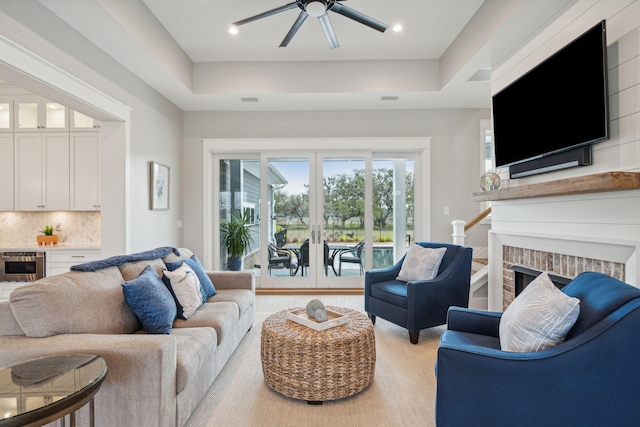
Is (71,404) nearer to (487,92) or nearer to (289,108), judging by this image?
(289,108)

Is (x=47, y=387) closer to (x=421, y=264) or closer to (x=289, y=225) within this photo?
(x=421, y=264)

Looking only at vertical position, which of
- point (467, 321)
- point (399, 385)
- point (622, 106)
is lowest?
point (399, 385)

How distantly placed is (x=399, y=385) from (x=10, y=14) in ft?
11.8

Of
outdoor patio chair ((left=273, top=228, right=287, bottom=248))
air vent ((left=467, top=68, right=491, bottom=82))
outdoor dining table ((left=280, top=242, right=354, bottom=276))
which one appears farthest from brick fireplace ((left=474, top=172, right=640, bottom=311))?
outdoor patio chair ((left=273, top=228, right=287, bottom=248))

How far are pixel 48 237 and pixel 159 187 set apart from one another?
Result: 149 cm

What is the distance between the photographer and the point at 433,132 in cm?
510

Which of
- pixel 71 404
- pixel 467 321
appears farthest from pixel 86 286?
pixel 467 321

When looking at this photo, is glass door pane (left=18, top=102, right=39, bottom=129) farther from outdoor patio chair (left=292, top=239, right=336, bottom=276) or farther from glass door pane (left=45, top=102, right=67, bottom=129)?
outdoor patio chair (left=292, top=239, right=336, bottom=276)

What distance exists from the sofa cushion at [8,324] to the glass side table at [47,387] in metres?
0.39

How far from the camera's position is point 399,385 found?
242cm

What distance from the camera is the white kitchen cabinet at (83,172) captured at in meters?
4.32

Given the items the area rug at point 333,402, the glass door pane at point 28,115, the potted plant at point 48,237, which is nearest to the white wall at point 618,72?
the area rug at point 333,402

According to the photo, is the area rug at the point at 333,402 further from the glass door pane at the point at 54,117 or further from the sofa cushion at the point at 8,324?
the glass door pane at the point at 54,117

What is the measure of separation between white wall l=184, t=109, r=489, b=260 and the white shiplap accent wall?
214 centimetres
